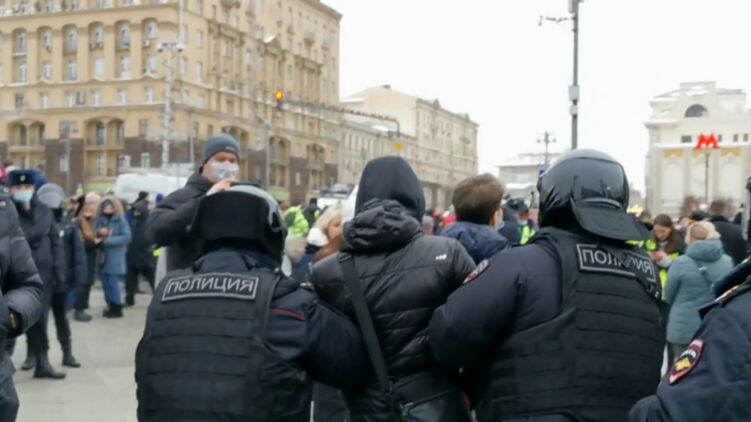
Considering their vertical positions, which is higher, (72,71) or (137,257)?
(72,71)

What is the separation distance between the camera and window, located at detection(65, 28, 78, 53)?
2557 inches

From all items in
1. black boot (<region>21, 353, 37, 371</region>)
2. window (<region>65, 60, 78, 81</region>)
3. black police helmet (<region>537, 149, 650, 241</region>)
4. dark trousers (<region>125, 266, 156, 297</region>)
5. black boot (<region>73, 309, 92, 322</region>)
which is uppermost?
window (<region>65, 60, 78, 81</region>)

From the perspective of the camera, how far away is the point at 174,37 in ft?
203

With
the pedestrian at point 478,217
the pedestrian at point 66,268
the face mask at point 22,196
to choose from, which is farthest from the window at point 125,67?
the pedestrian at point 478,217

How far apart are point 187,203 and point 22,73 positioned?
6751cm

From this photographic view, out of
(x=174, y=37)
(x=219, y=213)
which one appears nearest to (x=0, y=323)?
(x=219, y=213)

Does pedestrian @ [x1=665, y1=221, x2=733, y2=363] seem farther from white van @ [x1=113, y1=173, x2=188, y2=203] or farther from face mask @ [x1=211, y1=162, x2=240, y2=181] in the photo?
white van @ [x1=113, y1=173, x2=188, y2=203]

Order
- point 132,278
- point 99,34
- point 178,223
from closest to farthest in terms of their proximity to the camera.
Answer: point 178,223 < point 132,278 < point 99,34

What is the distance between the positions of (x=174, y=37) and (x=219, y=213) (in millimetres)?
60954

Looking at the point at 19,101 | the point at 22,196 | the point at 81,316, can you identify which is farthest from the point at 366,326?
the point at 19,101

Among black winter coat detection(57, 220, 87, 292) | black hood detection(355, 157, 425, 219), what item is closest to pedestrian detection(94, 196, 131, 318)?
black winter coat detection(57, 220, 87, 292)

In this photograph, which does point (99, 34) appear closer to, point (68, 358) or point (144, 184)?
point (144, 184)

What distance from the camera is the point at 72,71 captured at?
215ft

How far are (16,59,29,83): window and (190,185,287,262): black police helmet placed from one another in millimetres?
68972
